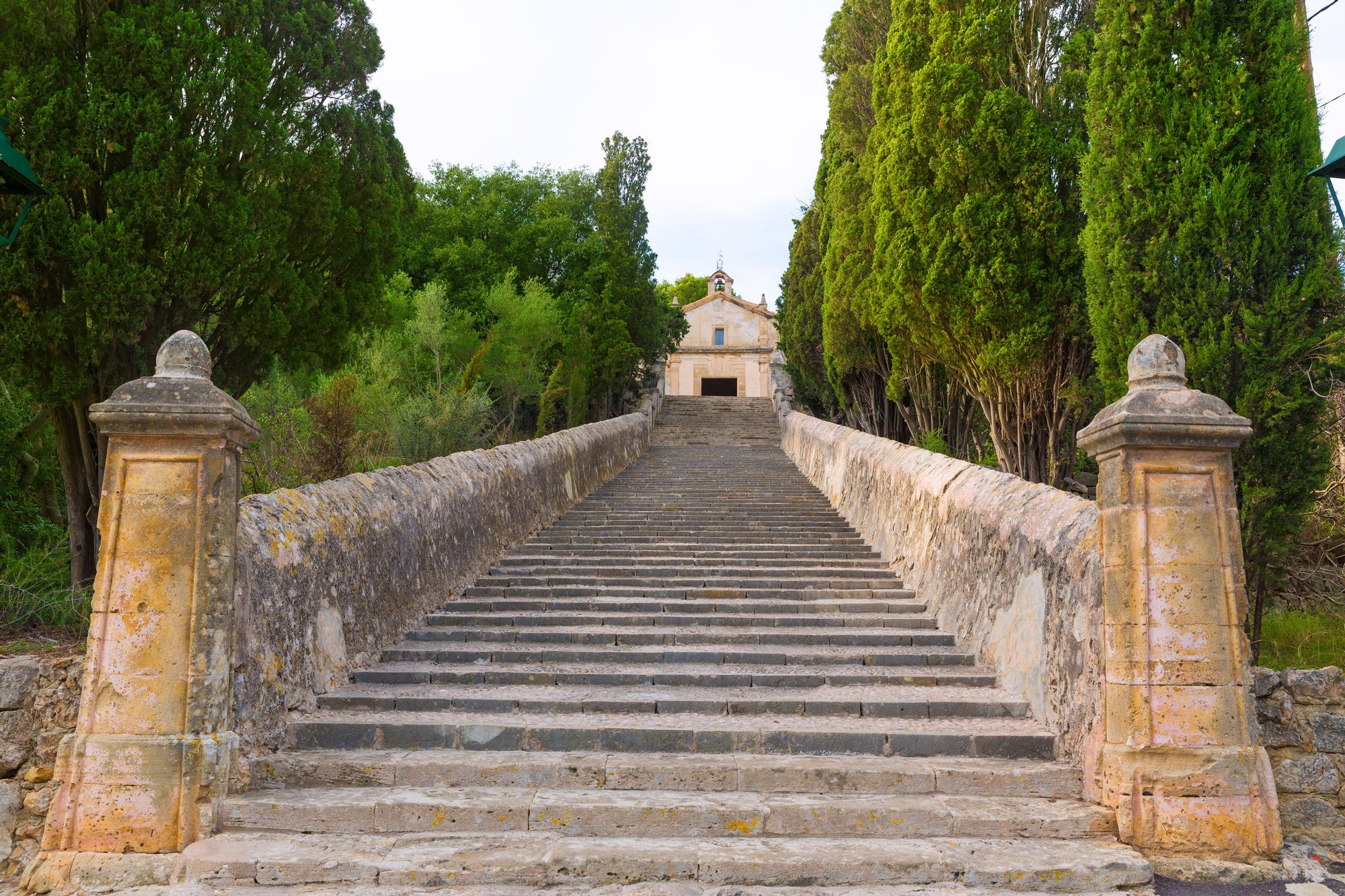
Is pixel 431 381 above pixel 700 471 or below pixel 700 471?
above

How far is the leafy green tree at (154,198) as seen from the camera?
6.41 meters

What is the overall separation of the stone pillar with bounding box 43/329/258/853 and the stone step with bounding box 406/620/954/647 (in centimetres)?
237

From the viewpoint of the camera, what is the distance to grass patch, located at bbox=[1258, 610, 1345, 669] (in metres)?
5.30

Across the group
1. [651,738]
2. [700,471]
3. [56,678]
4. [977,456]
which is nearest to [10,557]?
[56,678]

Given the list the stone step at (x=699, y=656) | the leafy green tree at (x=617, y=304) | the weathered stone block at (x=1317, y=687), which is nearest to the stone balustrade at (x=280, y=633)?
the weathered stone block at (x=1317, y=687)

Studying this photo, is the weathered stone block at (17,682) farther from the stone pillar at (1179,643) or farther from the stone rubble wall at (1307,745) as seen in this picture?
the stone rubble wall at (1307,745)

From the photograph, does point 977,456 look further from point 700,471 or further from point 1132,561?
point 1132,561

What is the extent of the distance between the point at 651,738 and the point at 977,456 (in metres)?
9.62

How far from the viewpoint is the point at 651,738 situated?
4586mm

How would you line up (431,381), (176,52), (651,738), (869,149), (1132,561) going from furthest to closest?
(431,381) < (869,149) < (176,52) < (651,738) < (1132,561)

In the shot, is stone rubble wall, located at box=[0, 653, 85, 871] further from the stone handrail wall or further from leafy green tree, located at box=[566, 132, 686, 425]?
leafy green tree, located at box=[566, 132, 686, 425]

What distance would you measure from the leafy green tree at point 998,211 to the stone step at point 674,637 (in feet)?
9.90

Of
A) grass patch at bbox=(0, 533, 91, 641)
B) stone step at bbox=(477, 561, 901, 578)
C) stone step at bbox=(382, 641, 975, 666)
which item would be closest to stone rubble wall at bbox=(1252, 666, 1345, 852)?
stone step at bbox=(382, 641, 975, 666)

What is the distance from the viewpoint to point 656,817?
3891mm
